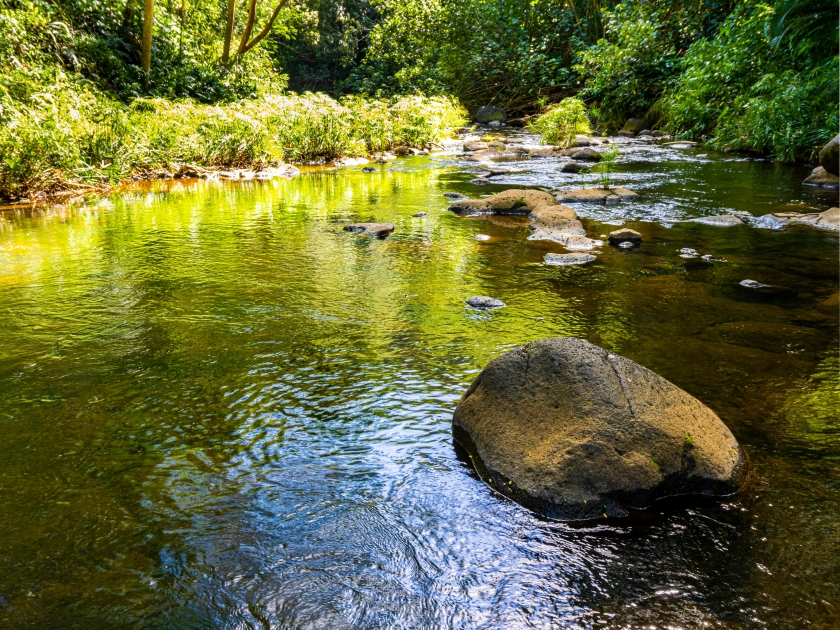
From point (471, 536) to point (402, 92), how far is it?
27833 mm

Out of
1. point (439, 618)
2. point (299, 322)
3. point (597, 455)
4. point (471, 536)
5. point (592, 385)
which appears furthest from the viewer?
point (299, 322)

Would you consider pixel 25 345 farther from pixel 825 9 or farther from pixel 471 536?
pixel 825 9

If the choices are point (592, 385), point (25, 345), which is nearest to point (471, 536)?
point (592, 385)

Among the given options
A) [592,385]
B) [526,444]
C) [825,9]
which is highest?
[825,9]

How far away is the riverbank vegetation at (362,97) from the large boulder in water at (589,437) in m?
7.57

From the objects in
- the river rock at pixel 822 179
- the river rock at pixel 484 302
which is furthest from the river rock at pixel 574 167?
the river rock at pixel 484 302

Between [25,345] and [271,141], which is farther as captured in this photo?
[271,141]

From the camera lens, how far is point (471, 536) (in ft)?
7.31

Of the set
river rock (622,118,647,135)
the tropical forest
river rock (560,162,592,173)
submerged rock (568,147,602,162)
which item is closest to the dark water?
the tropical forest

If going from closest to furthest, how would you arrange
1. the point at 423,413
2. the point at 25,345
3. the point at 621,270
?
1. the point at 423,413
2. the point at 25,345
3. the point at 621,270

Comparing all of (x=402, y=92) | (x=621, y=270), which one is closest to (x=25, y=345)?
(x=621, y=270)

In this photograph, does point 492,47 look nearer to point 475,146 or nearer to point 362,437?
point 475,146

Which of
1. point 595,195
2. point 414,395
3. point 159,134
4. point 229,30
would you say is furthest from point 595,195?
point 229,30

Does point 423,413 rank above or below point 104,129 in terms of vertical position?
below
